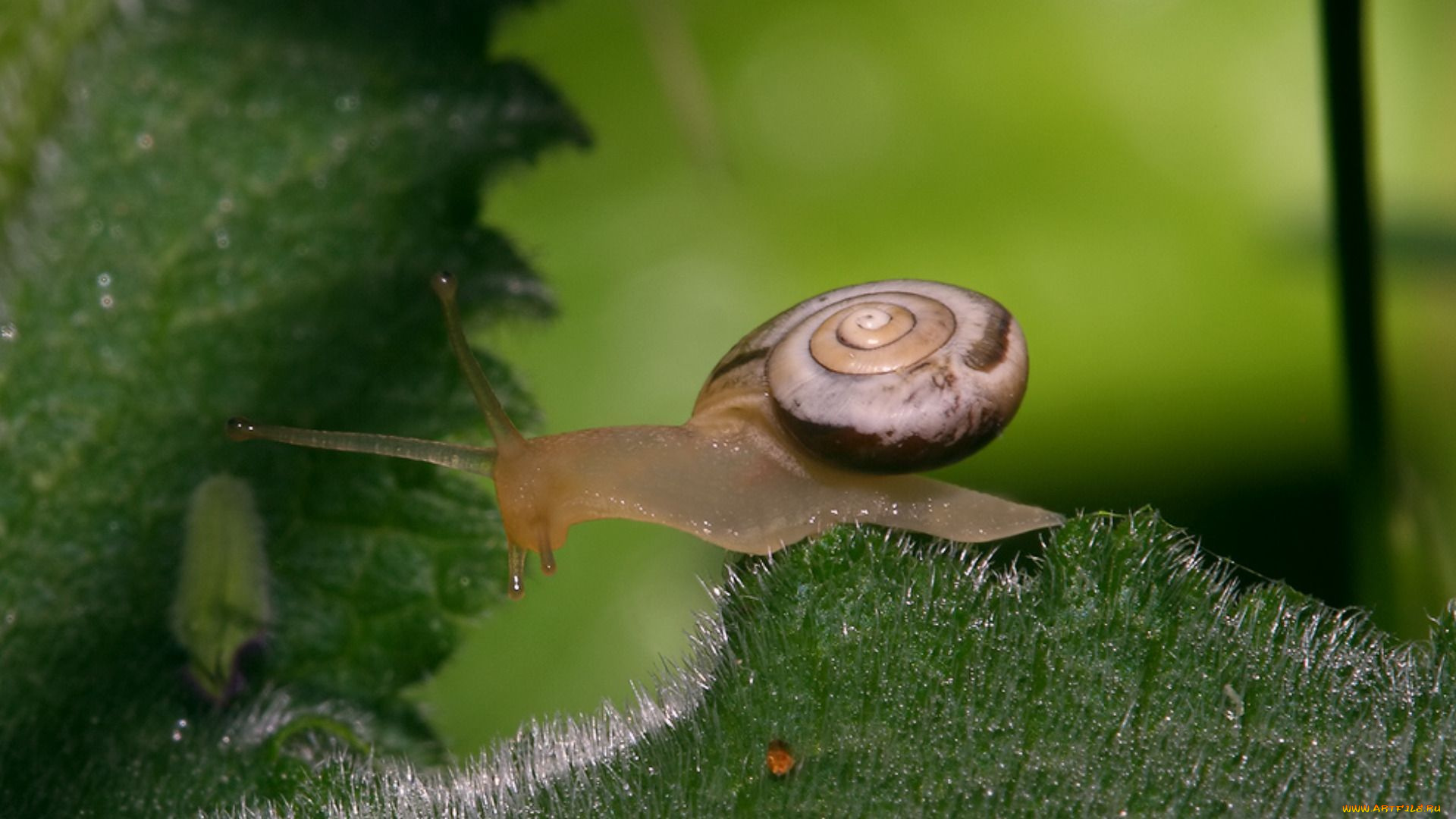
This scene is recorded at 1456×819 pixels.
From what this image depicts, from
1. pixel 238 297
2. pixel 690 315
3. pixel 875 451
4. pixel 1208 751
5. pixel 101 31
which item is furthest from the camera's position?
pixel 690 315

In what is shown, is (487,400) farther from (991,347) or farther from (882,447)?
(991,347)

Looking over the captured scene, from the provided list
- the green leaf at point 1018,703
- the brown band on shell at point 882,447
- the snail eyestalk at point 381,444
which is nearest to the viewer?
the green leaf at point 1018,703

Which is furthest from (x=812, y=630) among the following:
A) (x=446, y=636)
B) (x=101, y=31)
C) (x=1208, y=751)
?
(x=101, y=31)

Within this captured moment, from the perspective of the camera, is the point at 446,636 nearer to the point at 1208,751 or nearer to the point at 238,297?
the point at 238,297

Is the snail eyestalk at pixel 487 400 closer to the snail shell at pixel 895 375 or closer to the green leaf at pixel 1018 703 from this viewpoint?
the snail shell at pixel 895 375

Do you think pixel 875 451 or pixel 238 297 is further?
pixel 238 297

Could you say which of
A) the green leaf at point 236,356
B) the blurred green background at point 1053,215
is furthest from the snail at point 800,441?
the blurred green background at point 1053,215

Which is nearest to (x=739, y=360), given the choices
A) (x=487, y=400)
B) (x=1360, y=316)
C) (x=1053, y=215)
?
(x=487, y=400)
